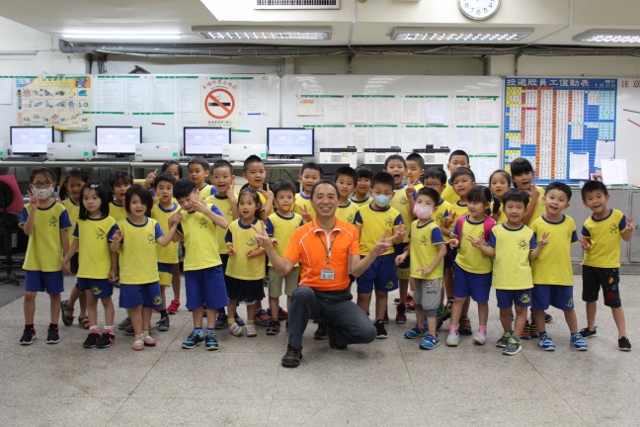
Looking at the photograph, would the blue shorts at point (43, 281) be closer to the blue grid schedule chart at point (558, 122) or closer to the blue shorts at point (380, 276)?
the blue shorts at point (380, 276)

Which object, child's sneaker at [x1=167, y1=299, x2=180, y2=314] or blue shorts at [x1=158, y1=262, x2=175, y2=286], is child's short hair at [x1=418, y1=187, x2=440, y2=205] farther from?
child's sneaker at [x1=167, y1=299, x2=180, y2=314]

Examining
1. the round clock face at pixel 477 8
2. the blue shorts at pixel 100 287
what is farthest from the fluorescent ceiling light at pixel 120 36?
the blue shorts at pixel 100 287

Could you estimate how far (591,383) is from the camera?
2.95 metres

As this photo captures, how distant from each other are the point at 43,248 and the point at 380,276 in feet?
6.69

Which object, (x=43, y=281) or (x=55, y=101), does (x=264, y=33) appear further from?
(x=43, y=281)

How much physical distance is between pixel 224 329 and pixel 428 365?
1.36 m

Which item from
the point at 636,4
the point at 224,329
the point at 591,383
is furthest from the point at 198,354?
the point at 636,4

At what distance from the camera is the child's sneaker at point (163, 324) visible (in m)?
3.84

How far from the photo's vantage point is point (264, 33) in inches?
241

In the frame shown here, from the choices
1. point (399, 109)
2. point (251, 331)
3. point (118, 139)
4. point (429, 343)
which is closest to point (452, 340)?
point (429, 343)

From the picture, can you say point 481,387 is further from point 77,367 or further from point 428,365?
point 77,367

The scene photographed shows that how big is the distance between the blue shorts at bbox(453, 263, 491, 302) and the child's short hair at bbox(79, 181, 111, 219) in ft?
6.98

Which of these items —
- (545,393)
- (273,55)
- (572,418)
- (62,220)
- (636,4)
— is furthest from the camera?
(273,55)

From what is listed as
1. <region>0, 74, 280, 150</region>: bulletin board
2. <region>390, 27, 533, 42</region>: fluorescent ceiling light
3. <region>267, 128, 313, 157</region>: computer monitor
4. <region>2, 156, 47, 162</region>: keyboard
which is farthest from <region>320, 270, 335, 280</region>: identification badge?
<region>2, 156, 47, 162</region>: keyboard
